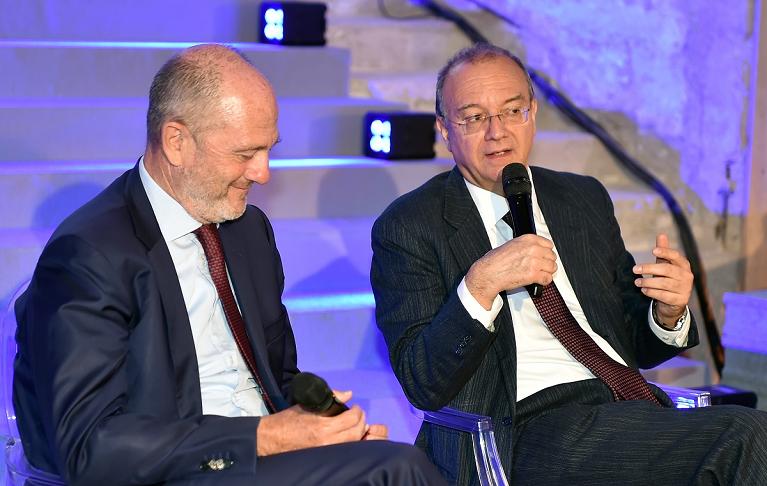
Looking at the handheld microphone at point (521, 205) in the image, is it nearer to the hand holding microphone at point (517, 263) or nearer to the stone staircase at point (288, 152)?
the hand holding microphone at point (517, 263)

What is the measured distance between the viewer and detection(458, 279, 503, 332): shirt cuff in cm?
251

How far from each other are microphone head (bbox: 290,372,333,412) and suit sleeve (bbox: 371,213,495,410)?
70 centimetres

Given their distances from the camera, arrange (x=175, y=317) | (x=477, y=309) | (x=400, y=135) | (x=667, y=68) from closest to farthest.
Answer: (x=175, y=317)
(x=477, y=309)
(x=400, y=135)
(x=667, y=68)

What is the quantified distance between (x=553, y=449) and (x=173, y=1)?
2913 millimetres

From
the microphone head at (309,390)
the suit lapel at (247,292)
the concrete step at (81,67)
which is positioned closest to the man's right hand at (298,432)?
the microphone head at (309,390)

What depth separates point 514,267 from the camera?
8.08ft

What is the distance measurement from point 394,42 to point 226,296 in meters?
3.36

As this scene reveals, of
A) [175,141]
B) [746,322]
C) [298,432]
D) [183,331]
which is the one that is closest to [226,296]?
[183,331]

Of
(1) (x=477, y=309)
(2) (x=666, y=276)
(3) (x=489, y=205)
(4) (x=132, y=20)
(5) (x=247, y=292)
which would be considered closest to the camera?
(5) (x=247, y=292)

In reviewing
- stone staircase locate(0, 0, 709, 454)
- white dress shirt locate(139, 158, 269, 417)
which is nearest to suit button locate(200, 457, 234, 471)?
white dress shirt locate(139, 158, 269, 417)

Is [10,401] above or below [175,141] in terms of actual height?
below

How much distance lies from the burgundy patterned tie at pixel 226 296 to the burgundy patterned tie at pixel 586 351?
723 millimetres

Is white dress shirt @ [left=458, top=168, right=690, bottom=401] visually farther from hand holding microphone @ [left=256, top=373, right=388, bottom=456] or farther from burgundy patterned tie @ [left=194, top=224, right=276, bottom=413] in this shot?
hand holding microphone @ [left=256, top=373, right=388, bottom=456]

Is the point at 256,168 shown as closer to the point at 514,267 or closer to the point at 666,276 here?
the point at 514,267
